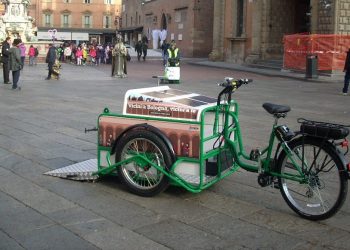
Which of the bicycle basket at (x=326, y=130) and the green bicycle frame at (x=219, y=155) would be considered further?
the green bicycle frame at (x=219, y=155)

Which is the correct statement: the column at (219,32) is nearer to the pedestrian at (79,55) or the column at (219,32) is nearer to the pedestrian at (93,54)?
the pedestrian at (93,54)

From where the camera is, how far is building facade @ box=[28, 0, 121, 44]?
3937 inches

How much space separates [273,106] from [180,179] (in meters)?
1.18

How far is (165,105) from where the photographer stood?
5902 mm

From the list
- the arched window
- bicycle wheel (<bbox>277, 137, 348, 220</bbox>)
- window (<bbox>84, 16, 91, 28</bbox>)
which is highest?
window (<bbox>84, 16, 91, 28</bbox>)

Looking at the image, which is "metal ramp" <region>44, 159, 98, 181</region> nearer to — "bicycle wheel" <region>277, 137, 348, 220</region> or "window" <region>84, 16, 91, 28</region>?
"bicycle wheel" <region>277, 137, 348, 220</region>

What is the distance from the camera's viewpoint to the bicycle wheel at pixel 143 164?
18.5ft

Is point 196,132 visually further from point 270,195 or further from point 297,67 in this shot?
point 297,67

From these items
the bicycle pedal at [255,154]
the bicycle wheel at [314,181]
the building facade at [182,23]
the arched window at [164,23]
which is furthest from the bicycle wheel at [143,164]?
the arched window at [164,23]

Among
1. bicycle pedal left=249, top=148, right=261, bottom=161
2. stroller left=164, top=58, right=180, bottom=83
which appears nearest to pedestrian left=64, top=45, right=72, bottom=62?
stroller left=164, top=58, right=180, bottom=83

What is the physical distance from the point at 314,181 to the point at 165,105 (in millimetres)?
1755

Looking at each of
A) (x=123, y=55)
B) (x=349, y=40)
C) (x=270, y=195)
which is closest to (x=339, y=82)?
(x=349, y=40)

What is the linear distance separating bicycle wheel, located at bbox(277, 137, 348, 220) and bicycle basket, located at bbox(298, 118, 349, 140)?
0.10 metres

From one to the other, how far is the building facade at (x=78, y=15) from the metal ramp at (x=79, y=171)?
9403cm
